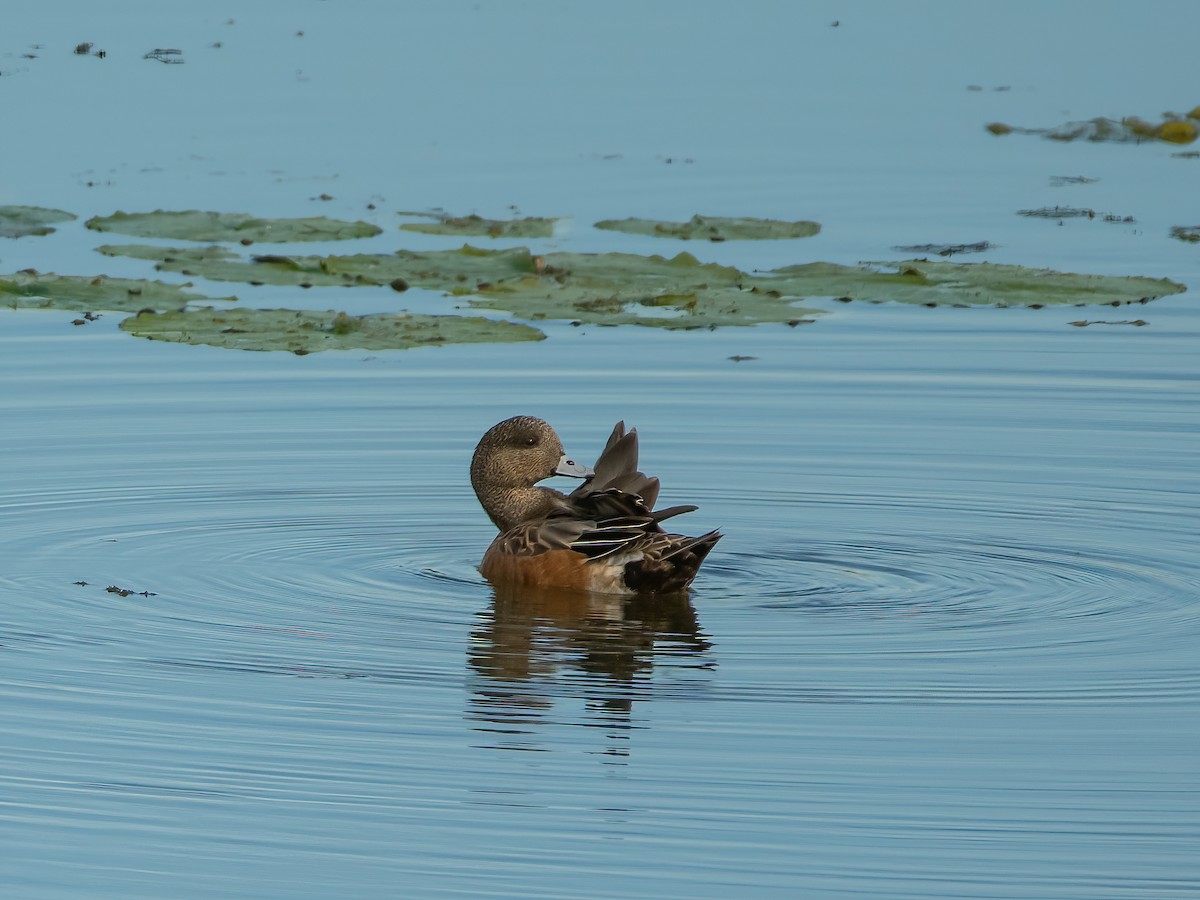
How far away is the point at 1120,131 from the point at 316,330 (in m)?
10.4

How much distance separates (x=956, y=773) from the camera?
7410 mm

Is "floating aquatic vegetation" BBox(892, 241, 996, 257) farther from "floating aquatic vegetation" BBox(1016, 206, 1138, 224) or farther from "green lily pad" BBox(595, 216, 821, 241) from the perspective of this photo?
"floating aquatic vegetation" BBox(1016, 206, 1138, 224)

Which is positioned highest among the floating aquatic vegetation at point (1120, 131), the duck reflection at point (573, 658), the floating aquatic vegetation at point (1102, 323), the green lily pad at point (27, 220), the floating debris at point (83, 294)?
the floating aquatic vegetation at point (1120, 131)

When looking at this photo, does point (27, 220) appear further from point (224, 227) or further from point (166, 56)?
point (166, 56)

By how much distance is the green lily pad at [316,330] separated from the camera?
13.8 m

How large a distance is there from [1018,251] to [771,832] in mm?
10520

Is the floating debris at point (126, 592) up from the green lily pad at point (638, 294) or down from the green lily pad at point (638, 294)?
Answer: down

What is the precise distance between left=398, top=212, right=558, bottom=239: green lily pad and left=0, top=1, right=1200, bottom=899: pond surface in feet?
0.52

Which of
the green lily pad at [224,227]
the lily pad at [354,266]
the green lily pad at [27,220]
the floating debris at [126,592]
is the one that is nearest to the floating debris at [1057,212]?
the lily pad at [354,266]

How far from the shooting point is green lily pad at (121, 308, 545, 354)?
45.2 ft

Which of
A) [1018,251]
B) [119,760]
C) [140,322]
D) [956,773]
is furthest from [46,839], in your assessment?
[1018,251]

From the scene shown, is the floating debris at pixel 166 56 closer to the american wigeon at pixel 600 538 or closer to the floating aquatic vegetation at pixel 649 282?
the floating aquatic vegetation at pixel 649 282

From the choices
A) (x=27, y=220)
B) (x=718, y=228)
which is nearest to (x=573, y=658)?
(x=718, y=228)

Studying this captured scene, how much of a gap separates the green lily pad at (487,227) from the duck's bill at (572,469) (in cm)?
633
